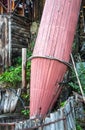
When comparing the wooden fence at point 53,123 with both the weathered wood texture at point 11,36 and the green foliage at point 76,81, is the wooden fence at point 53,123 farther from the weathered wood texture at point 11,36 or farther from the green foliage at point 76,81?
the weathered wood texture at point 11,36

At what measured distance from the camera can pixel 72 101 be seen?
8.06m

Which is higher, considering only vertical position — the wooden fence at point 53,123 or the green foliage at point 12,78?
the green foliage at point 12,78

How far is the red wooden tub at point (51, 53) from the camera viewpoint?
8.81 metres

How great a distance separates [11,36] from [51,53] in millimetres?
4670

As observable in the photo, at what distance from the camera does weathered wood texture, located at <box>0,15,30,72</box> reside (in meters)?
13.2

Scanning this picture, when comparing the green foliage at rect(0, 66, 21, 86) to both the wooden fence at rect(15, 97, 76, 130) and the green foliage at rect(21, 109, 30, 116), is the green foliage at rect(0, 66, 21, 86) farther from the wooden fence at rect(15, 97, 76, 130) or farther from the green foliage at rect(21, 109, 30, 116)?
the wooden fence at rect(15, 97, 76, 130)

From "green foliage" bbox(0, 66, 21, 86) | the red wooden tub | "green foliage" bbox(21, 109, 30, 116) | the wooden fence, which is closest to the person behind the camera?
the wooden fence

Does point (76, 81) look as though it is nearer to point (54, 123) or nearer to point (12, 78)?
point (12, 78)

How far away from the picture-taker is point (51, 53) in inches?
364

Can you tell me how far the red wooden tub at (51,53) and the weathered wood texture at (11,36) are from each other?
3578 mm

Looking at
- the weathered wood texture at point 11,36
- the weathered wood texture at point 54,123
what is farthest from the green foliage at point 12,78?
the weathered wood texture at point 54,123

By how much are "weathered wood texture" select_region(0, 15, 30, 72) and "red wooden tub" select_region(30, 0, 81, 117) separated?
3.58m

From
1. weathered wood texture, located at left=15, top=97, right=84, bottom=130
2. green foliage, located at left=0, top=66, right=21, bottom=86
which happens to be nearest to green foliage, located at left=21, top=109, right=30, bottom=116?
green foliage, located at left=0, top=66, right=21, bottom=86

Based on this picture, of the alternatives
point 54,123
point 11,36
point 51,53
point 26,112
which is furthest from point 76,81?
point 11,36
